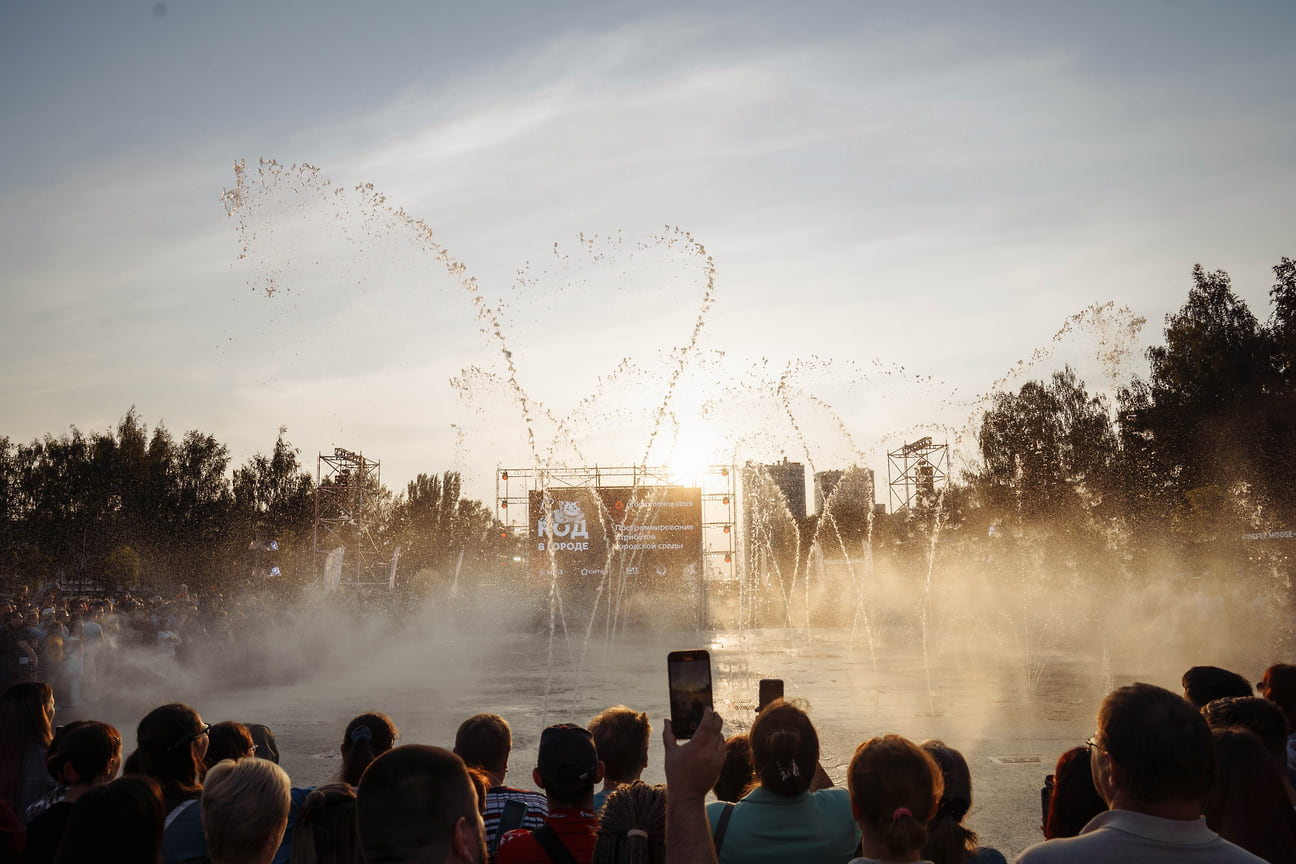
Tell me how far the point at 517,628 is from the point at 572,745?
3730cm

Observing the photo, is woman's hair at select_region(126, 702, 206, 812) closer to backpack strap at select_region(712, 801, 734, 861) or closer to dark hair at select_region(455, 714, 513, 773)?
dark hair at select_region(455, 714, 513, 773)

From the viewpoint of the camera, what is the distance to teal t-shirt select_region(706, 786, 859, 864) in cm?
320

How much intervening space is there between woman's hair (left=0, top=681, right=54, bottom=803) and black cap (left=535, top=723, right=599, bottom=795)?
2.63 m

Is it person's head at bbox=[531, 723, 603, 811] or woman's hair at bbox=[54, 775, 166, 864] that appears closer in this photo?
woman's hair at bbox=[54, 775, 166, 864]

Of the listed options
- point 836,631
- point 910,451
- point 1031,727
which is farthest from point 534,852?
point 910,451

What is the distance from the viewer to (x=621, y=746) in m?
3.68

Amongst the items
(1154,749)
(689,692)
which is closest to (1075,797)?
(1154,749)

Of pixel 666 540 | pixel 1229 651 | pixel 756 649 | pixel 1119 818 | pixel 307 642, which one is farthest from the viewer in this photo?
pixel 666 540

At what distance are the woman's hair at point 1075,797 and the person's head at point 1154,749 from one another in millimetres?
1104

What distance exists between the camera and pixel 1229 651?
64.4 feet

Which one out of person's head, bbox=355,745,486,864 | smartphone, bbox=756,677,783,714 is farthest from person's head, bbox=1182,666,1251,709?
person's head, bbox=355,745,486,864

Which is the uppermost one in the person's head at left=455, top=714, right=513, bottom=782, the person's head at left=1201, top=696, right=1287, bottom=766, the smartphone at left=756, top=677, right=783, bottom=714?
the smartphone at left=756, top=677, right=783, bottom=714

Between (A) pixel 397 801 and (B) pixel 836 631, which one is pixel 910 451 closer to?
(B) pixel 836 631

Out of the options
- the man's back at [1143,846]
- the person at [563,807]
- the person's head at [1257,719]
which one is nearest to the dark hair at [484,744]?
the person at [563,807]
